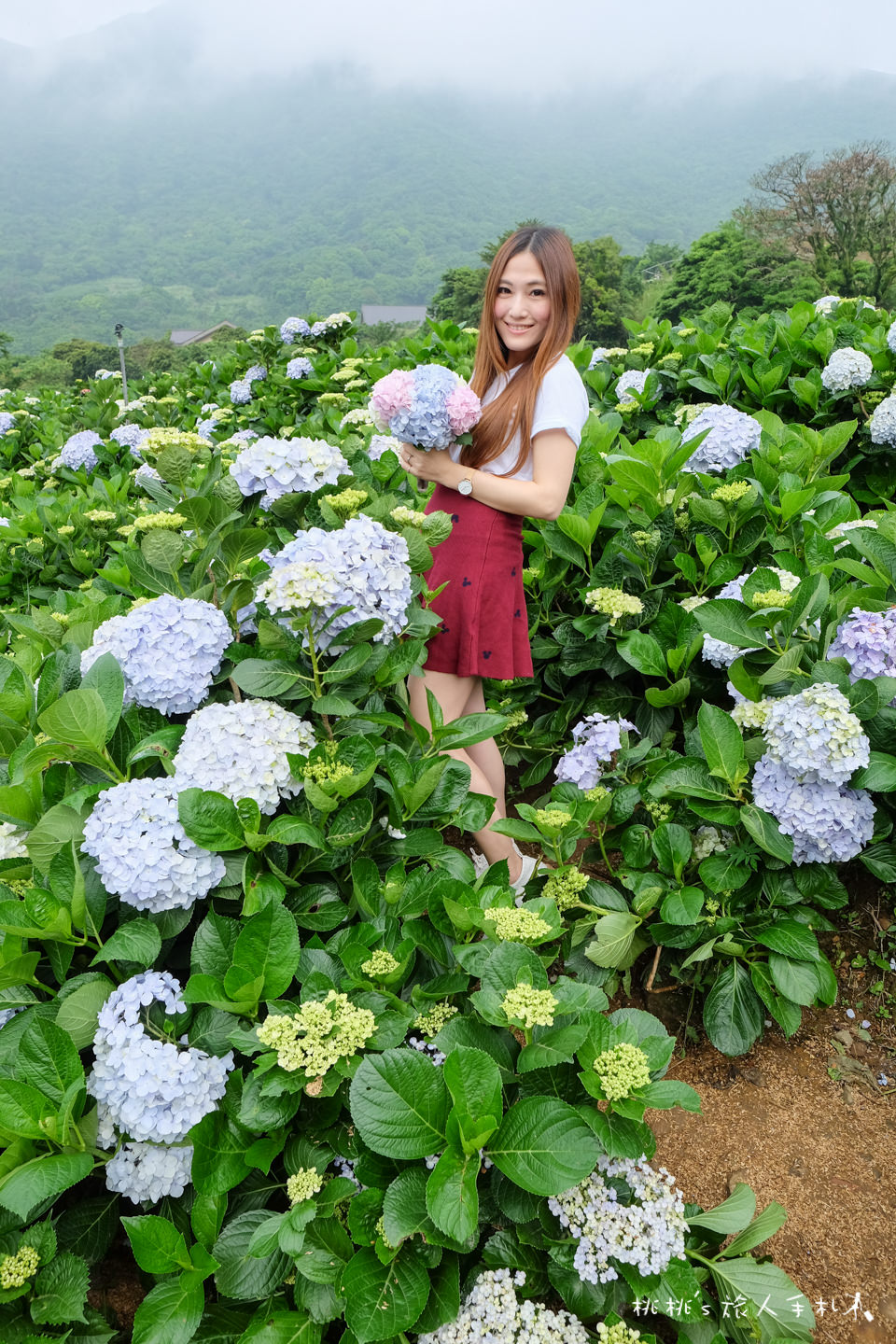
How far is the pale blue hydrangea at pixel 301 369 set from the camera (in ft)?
16.5

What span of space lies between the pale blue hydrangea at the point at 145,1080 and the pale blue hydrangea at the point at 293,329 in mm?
5429

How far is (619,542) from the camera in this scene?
2.46m

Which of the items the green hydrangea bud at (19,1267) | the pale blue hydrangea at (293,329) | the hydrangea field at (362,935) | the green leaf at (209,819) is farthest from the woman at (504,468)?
the pale blue hydrangea at (293,329)

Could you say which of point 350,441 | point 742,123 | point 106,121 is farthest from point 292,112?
point 350,441

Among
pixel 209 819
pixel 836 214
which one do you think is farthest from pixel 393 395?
pixel 836 214

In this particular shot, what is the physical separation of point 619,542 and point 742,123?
20456cm

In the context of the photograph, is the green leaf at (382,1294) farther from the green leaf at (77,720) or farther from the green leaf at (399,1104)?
the green leaf at (77,720)

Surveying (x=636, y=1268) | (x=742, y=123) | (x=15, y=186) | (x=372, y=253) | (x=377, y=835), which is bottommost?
(x=636, y=1268)

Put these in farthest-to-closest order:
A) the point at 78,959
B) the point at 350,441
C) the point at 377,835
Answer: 1. the point at 350,441
2. the point at 377,835
3. the point at 78,959

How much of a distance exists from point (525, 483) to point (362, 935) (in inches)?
47.1

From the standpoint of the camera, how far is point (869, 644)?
1720 millimetres

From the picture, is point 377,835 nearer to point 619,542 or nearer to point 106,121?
point 619,542

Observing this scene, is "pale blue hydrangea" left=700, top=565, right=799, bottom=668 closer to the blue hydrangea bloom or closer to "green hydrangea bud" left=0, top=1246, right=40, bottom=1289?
"green hydrangea bud" left=0, top=1246, right=40, bottom=1289

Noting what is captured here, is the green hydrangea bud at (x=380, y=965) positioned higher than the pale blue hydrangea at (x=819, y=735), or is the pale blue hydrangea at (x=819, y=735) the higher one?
the pale blue hydrangea at (x=819, y=735)
